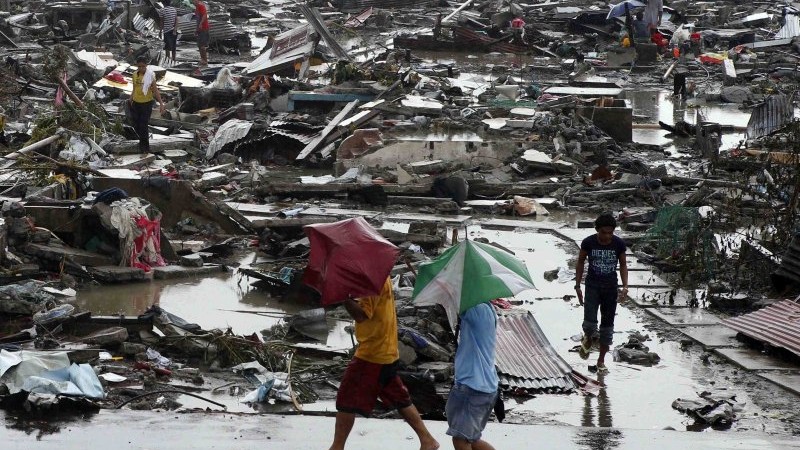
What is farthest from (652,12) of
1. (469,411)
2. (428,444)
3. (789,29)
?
(469,411)

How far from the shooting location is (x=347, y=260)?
7.39m

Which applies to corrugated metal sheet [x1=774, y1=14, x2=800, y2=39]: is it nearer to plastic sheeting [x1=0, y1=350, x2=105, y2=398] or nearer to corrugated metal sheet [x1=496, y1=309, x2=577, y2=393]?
corrugated metal sheet [x1=496, y1=309, x2=577, y2=393]

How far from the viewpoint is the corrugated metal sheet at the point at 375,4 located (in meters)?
45.8

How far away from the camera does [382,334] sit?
7.50 metres

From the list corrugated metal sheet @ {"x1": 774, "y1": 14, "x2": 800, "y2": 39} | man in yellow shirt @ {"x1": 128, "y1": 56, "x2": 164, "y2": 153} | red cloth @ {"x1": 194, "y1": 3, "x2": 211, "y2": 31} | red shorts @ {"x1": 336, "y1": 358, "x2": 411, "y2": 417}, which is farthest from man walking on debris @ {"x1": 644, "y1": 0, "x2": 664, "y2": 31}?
red shorts @ {"x1": 336, "y1": 358, "x2": 411, "y2": 417}

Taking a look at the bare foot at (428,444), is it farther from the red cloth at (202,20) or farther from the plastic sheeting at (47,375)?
the red cloth at (202,20)

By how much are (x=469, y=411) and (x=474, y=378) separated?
8.4 inches

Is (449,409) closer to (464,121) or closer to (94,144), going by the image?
(94,144)

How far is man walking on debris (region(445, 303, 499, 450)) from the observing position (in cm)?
707

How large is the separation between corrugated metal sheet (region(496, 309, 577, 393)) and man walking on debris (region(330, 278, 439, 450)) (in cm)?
239

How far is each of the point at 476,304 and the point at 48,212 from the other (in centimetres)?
755

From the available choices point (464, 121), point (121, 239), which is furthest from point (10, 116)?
point (121, 239)

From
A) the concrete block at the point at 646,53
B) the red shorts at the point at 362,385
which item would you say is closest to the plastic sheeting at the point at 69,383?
the red shorts at the point at 362,385

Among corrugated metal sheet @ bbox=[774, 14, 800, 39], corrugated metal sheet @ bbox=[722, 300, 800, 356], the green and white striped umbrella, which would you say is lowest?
corrugated metal sheet @ bbox=[722, 300, 800, 356]
